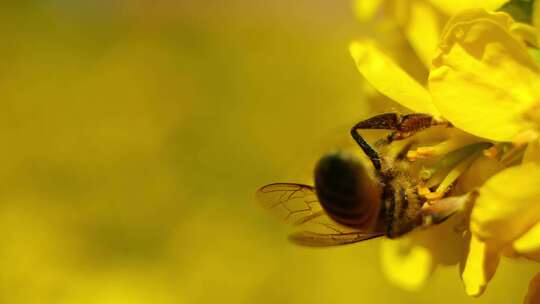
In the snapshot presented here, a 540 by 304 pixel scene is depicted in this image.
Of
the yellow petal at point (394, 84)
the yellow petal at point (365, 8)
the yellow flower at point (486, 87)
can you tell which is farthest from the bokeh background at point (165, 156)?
the yellow flower at point (486, 87)

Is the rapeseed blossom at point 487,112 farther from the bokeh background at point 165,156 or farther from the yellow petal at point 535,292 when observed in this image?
the bokeh background at point 165,156

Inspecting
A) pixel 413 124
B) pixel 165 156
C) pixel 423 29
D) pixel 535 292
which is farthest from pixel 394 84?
pixel 165 156

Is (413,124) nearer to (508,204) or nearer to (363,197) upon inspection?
(363,197)

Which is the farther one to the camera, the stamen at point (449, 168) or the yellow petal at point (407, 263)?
the yellow petal at point (407, 263)

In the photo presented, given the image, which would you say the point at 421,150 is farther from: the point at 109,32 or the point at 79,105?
the point at 109,32

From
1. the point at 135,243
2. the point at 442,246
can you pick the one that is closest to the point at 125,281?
the point at 135,243
